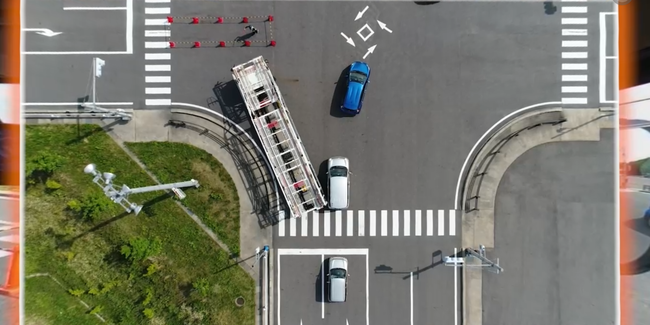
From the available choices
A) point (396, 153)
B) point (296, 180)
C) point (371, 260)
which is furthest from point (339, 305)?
point (396, 153)

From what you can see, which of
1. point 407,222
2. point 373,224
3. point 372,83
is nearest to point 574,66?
point 372,83

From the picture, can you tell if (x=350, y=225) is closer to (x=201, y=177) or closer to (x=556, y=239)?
(x=201, y=177)

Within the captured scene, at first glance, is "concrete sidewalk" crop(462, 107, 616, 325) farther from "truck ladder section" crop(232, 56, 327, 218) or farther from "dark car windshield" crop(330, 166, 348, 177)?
"truck ladder section" crop(232, 56, 327, 218)

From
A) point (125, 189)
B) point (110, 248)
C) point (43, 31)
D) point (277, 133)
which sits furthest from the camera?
point (43, 31)

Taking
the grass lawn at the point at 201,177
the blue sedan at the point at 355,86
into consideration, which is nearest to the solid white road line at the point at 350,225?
the blue sedan at the point at 355,86

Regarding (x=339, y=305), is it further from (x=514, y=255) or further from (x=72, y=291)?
(x=72, y=291)

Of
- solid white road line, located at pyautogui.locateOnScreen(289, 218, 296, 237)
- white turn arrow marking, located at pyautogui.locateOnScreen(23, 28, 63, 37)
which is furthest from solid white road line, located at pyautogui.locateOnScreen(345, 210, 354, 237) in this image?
white turn arrow marking, located at pyautogui.locateOnScreen(23, 28, 63, 37)
